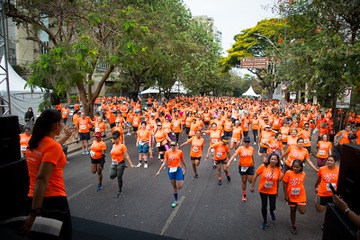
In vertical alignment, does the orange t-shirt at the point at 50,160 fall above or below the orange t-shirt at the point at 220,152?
above

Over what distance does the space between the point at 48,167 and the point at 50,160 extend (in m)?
0.06

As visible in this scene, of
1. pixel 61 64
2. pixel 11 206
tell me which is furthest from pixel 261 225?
pixel 61 64

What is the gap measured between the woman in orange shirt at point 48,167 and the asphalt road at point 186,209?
2690mm

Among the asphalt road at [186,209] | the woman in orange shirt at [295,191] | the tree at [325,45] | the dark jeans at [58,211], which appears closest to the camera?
the dark jeans at [58,211]

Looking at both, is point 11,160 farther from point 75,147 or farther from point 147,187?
point 75,147

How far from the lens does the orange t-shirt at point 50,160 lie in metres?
2.18

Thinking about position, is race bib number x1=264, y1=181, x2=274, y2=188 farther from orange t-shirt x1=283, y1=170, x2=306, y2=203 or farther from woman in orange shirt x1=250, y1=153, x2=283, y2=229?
orange t-shirt x1=283, y1=170, x2=306, y2=203

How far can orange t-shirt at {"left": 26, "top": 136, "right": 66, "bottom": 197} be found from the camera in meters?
2.18

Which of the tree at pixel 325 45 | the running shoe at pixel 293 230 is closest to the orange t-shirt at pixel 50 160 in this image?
the running shoe at pixel 293 230

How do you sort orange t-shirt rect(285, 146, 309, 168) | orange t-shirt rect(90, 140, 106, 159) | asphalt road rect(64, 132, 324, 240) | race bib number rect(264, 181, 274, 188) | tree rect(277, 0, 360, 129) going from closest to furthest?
asphalt road rect(64, 132, 324, 240) → race bib number rect(264, 181, 274, 188) → orange t-shirt rect(285, 146, 309, 168) → orange t-shirt rect(90, 140, 106, 159) → tree rect(277, 0, 360, 129)

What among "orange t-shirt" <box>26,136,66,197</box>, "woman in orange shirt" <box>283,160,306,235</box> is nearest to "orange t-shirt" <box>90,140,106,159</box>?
"orange t-shirt" <box>26,136,66,197</box>

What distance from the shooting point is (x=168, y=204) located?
592cm

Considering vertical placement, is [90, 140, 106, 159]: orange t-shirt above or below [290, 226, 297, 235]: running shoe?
above

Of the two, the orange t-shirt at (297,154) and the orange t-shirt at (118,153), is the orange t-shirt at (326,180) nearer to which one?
the orange t-shirt at (297,154)
